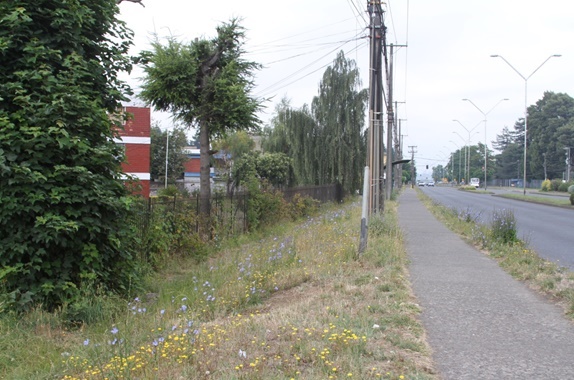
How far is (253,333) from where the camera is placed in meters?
4.80

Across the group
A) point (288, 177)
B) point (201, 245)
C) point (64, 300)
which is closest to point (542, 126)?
point (288, 177)

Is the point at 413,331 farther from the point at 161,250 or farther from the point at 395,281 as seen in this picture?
the point at 161,250

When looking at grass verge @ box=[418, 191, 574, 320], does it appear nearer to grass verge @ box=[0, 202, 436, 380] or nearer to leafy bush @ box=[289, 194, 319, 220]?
grass verge @ box=[0, 202, 436, 380]

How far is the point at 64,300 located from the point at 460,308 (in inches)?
192

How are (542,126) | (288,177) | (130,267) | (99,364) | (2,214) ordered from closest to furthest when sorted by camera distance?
(99,364) < (2,214) < (130,267) < (288,177) < (542,126)

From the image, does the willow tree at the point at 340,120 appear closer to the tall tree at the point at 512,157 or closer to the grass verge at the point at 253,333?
the grass verge at the point at 253,333

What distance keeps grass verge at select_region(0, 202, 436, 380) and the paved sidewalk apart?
0.26 m

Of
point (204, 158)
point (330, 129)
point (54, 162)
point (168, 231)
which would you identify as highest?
point (330, 129)

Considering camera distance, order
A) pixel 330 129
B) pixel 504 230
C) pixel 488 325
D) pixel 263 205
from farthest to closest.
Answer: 1. pixel 330 129
2. pixel 263 205
3. pixel 504 230
4. pixel 488 325

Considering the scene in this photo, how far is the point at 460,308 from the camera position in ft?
20.8

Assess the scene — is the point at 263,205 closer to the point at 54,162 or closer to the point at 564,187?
the point at 54,162

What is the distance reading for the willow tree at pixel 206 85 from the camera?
1474 cm

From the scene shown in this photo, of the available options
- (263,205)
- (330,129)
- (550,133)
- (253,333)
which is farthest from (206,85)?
(550,133)

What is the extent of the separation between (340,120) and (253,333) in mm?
26976
